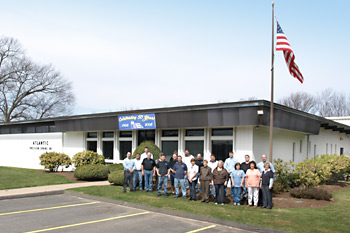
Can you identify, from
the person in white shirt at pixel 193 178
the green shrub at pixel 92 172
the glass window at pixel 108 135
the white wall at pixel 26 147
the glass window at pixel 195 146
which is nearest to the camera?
the person in white shirt at pixel 193 178

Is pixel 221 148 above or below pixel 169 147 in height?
above

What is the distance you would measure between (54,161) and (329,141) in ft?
69.2

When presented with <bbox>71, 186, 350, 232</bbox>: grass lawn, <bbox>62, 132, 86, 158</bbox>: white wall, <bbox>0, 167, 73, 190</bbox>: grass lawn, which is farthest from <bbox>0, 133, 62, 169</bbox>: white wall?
<bbox>71, 186, 350, 232</bbox>: grass lawn

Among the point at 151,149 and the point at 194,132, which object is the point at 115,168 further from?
the point at 194,132

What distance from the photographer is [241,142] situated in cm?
1598

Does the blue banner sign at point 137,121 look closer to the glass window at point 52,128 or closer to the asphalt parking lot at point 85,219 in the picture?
the asphalt parking lot at point 85,219

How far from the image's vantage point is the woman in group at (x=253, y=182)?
11.8 meters

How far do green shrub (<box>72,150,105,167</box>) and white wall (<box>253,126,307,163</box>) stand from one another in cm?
1040

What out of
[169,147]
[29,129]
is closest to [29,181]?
[169,147]

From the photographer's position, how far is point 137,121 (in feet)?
64.1

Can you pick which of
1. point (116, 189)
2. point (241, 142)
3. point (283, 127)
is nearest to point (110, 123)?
point (116, 189)

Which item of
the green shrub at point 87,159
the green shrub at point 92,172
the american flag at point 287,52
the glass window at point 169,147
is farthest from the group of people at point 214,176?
the green shrub at point 87,159

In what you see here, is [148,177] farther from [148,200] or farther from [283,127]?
[283,127]

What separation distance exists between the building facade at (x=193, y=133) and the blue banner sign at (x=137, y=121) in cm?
7
